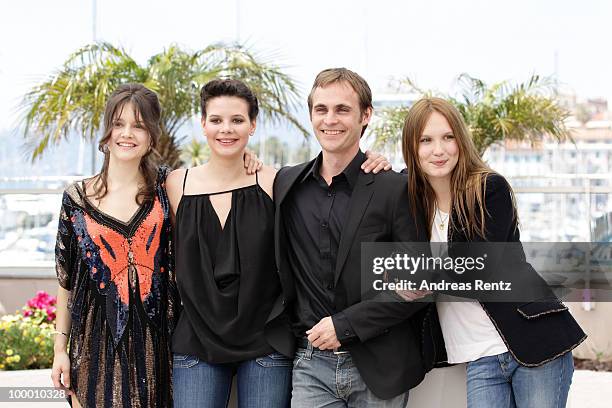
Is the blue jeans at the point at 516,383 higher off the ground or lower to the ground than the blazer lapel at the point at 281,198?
lower

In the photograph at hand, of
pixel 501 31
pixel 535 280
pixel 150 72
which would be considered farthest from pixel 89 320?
pixel 501 31

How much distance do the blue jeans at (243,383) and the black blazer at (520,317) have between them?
2.84 ft

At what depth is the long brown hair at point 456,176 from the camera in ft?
9.03

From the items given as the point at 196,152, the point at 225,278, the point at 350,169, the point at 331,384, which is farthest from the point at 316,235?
the point at 196,152

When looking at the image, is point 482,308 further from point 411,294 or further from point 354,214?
point 354,214

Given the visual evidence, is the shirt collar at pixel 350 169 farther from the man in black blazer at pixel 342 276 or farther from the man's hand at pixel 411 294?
the man's hand at pixel 411 294

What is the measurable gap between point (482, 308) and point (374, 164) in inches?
27.7

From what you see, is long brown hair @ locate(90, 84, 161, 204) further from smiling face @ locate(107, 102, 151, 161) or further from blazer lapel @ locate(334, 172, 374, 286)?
blazer lapel @ locate(334, 172, 374, 286)

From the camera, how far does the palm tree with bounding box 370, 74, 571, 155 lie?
30.5 ft

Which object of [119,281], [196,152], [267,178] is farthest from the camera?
[196,152]

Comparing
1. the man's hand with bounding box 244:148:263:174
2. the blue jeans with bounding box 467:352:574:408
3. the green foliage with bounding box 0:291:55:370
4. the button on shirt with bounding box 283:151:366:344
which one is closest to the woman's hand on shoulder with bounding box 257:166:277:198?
the man's hand with bounding box 244:148:263:174

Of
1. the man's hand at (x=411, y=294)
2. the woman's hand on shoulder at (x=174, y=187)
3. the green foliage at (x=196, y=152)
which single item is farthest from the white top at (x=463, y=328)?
the green foliage at (x=196, y=152)

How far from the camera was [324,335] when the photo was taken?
2.77m

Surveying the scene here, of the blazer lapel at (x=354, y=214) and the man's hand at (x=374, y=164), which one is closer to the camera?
the blazer lapel at (x=354, y=214)
